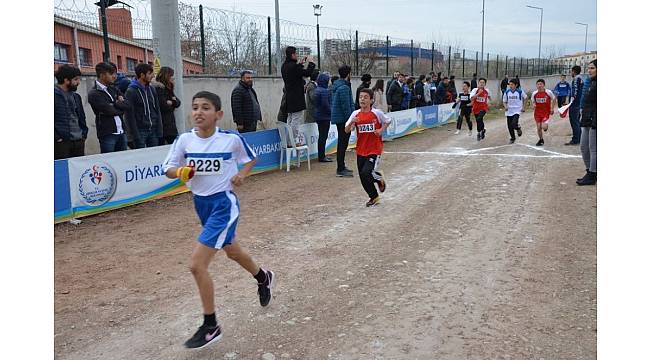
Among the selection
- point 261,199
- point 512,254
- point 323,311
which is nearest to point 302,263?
point 323,311

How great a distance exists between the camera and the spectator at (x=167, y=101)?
9.40m

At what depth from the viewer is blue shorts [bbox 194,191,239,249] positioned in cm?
405

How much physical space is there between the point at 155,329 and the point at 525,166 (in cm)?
957

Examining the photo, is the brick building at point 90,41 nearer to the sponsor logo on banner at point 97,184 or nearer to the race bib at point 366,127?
the sponsor logo on banner at point 97,184

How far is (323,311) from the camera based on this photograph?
15.0 ft

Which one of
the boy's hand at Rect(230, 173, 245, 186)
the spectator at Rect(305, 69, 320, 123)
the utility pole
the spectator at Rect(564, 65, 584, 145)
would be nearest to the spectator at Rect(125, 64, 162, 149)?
the utility pole

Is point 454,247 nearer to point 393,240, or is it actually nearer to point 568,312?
point 393,240

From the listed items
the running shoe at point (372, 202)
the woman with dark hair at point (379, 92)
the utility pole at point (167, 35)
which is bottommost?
the running shoe at point (372, 202)

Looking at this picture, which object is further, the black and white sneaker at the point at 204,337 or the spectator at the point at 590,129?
the spectator at the point at 590,129

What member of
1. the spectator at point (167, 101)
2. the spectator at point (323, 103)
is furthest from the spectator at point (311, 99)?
the spectator at point (167, 101)

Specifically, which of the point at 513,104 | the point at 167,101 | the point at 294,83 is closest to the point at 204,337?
the point at 167,101

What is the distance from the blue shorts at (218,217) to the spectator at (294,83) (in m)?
7.32

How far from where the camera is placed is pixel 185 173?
4.00 m

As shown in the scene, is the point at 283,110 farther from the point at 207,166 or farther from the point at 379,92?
the point at 207,166
